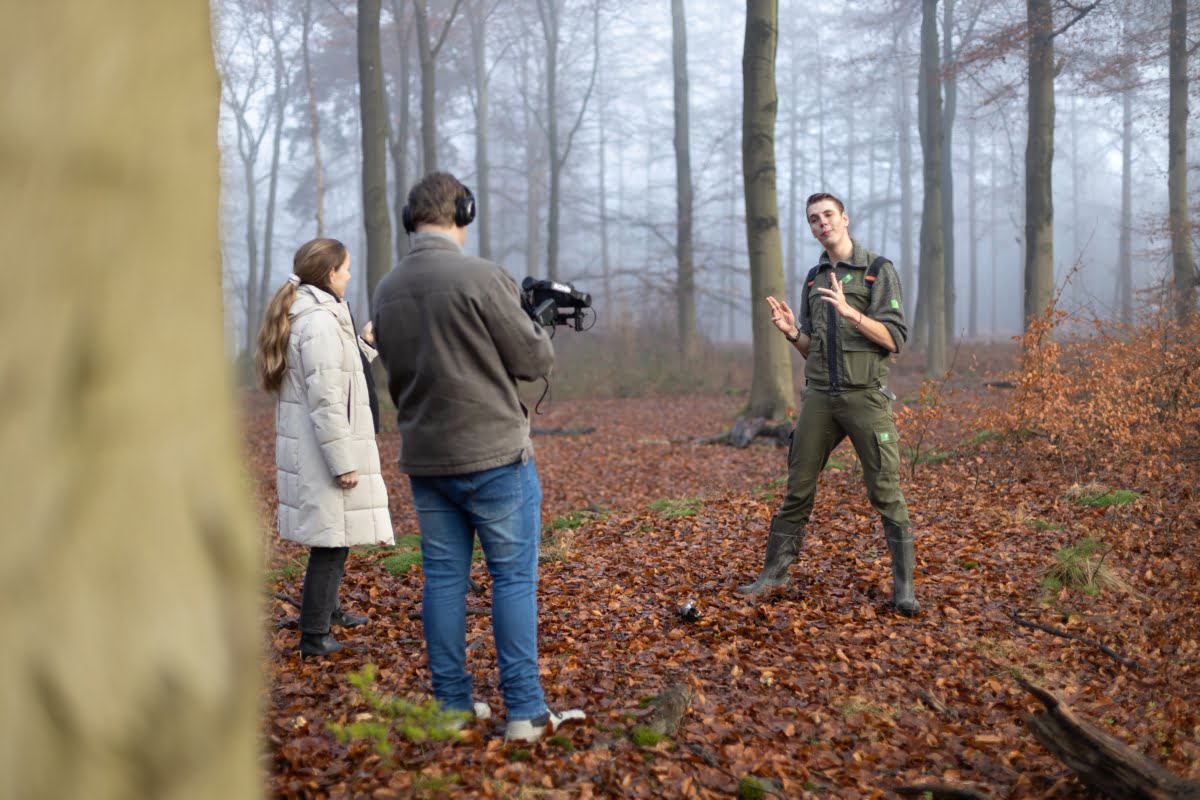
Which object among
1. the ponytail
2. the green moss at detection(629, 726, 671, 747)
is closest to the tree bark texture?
the ponytail

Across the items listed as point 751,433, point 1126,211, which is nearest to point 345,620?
point 751,433

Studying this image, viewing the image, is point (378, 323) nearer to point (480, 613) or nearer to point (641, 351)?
point (480, 613)

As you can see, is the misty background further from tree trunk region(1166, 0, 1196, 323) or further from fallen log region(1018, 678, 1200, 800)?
fallen log region(1018, 678, 1200, 800)

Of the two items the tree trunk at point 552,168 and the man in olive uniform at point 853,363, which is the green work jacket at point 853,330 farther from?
the tree trunk at point 552,168

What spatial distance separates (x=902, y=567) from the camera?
528cm

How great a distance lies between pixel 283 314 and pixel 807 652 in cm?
322

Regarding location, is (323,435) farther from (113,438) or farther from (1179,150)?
(1179,150)

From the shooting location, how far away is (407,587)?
6.19 m

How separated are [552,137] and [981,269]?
5849 cm

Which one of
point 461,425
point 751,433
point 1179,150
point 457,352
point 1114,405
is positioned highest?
point 1179,150

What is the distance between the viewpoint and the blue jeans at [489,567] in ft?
11.6

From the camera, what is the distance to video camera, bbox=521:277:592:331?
3.78 m

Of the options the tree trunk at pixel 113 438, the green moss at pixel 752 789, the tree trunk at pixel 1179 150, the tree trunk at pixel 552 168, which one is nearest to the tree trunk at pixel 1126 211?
the tree trunk at pixel 1179 150

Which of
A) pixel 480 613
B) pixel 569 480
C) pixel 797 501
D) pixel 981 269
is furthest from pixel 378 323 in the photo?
pixel 981 269
